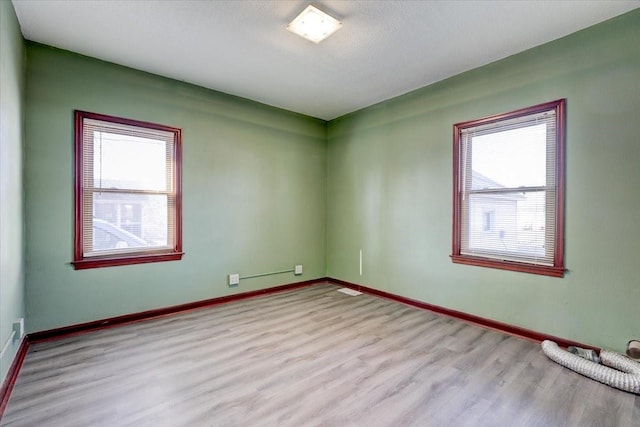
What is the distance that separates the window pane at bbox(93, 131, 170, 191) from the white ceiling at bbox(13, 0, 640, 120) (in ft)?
2.63

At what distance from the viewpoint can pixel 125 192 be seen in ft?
10.2

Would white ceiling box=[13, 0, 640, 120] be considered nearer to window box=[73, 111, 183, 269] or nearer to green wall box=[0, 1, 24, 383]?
green wall box=[0, 1, 24, 383]

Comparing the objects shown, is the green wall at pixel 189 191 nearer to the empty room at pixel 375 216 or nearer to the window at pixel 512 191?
the empty room at pixel 375 216

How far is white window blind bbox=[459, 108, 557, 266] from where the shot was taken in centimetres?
271

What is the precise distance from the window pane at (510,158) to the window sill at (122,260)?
3553 mm

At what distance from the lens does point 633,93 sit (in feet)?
7.50

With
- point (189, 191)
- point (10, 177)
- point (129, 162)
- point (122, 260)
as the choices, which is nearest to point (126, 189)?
point (129, 162)

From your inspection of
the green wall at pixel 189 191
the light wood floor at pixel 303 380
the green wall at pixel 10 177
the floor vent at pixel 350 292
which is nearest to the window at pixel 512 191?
the light wood floor at pixel 303 380

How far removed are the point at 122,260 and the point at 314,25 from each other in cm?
298

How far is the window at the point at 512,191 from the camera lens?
8.71ft

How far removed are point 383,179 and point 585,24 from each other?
2423 millimetres

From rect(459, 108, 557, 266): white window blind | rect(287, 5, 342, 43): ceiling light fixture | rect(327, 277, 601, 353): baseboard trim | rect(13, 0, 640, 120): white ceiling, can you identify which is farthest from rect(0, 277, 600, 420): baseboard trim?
rect(287, 5, 342, 43): ceiling light fixture

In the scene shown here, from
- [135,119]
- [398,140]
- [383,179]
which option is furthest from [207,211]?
[398,140]

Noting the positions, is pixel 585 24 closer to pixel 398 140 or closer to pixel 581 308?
pixel 398 140
